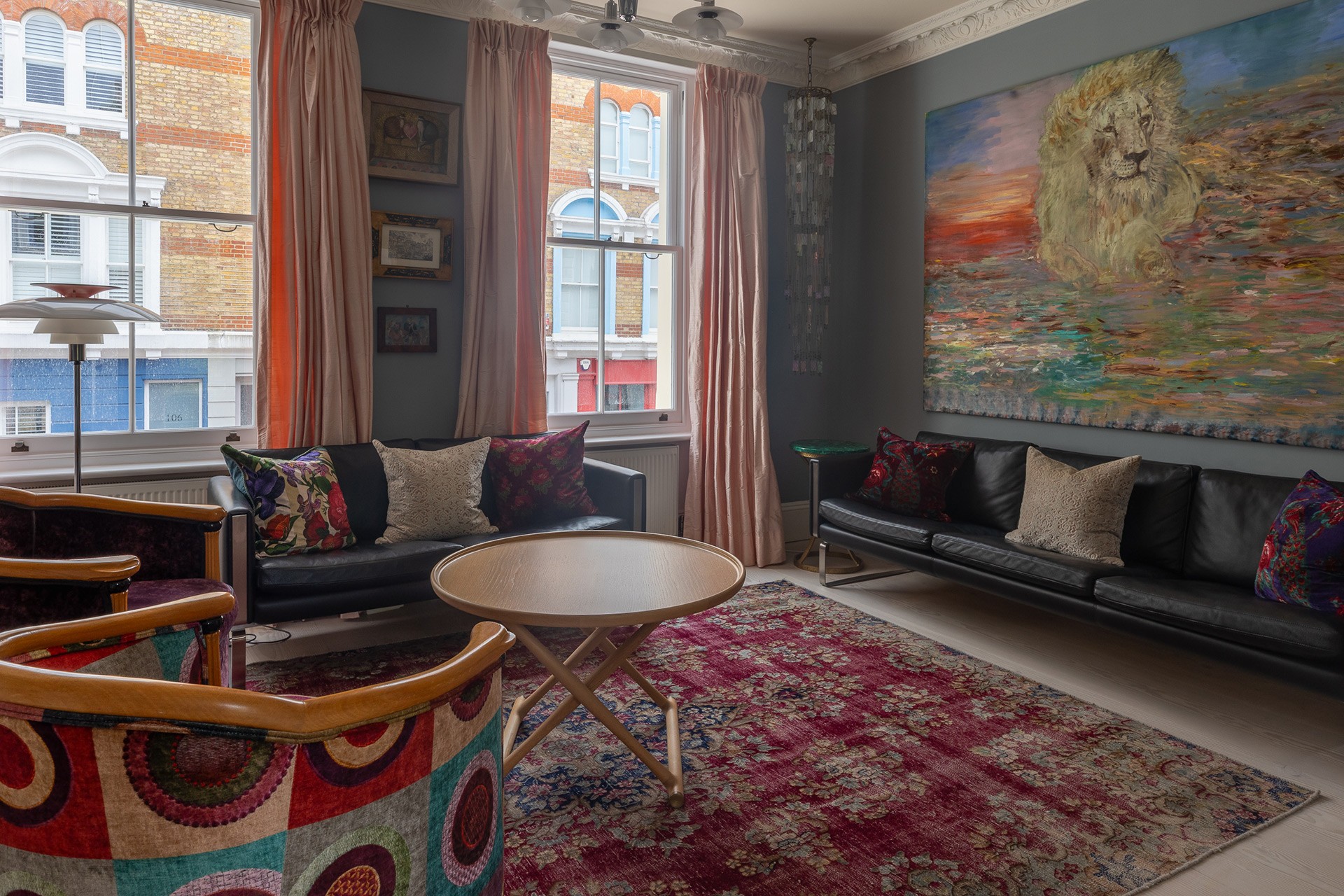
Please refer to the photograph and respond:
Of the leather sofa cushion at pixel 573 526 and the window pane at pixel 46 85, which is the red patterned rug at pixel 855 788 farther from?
the window pane at pixel 46 85

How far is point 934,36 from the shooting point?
15.8ft

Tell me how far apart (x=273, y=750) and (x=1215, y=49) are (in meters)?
4.18

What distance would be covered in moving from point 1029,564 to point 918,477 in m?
0.93

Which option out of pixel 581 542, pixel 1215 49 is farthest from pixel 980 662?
pixel 1215 49

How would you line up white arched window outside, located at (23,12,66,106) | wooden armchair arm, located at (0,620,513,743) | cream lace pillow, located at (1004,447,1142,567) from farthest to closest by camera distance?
white arched window outside, located at (23,12,66,106) < cream lace pillow, located at (1004,447,1142,567) < wooden armchair arm, located at (0,620,513,743)

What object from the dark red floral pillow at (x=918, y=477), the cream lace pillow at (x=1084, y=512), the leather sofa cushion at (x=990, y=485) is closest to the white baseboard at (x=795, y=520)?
the dark red floral pillow at (x=918, y=477)

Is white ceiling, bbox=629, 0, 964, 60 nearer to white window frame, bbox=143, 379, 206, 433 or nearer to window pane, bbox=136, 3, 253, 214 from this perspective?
window pane, bbox=136, 3, 253, 214

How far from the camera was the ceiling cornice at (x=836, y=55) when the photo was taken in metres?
4.33

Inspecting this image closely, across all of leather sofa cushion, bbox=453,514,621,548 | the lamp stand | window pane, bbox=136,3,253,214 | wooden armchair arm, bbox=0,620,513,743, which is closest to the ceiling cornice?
window pane, bbox=136,3,253,214

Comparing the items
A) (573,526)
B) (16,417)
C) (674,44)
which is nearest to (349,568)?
(573,526)

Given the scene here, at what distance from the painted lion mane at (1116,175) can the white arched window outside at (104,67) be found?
4.17 metres

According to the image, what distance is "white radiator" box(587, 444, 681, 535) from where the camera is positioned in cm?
Answer: 506

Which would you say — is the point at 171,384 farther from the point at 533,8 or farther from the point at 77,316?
the point at 533,8

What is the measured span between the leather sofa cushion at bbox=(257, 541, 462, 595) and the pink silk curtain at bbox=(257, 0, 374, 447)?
2.71ft
